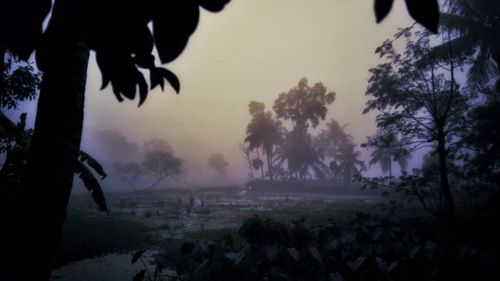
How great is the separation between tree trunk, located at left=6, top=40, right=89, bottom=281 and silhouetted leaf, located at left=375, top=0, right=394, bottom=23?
1.54 m

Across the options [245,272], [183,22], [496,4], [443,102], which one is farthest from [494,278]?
[496,4]

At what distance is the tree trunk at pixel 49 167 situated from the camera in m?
1.50

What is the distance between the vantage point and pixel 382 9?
0.57 m

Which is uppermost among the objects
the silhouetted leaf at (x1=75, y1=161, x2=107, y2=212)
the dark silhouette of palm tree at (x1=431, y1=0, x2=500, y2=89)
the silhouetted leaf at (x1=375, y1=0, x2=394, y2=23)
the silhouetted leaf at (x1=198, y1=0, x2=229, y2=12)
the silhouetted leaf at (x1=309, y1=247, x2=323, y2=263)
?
the dark silhouette of palm tree at (x1=431, y1=0, x2=500, y2=89)

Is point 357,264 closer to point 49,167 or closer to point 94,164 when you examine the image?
point 49,167

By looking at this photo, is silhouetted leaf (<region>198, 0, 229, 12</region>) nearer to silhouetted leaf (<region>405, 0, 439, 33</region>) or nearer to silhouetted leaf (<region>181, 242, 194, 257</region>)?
silhouetted leaf (<region>405, 0, 439, 33</region>)

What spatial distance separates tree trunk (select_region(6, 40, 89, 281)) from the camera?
59.2 inches

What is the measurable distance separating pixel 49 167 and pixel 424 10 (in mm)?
1934

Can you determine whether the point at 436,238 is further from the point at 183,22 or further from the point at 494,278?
the point at 183,22

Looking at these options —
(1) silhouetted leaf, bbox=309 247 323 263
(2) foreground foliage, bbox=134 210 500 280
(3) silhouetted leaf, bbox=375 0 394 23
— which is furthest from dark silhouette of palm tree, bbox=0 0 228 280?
(1) silhouetted leaf, bbox=309 247 323 263

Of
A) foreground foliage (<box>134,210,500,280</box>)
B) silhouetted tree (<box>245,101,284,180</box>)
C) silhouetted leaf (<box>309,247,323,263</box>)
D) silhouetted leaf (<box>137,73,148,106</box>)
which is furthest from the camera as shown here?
silhouetted tree (<box>245,101,284,180</box>)

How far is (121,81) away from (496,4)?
1479 centimetres

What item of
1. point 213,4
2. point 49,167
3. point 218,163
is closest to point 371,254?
point 49,167

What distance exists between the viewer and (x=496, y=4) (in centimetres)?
1064
